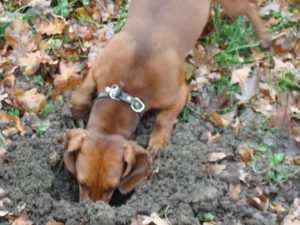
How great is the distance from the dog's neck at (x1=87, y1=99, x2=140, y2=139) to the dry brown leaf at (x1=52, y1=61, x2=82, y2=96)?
0.66m

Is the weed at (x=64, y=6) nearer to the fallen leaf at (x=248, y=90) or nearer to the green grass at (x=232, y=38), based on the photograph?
the green grass at (x=232, y=38)

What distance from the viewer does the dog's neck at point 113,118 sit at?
4.60 metres

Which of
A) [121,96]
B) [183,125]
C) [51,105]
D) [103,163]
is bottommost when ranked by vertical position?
[183,125]

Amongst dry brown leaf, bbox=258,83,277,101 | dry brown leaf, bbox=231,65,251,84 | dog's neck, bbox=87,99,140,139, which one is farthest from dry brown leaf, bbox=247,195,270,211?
dry brown leaf, bbox=231,65,251,84

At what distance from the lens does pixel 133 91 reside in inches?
190

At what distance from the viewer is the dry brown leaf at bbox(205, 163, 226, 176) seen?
15.8 ft

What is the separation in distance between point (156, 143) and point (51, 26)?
1551 millimetres

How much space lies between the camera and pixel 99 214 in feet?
14.1

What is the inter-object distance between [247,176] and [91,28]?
6.58ft

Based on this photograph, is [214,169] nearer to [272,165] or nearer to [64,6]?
[272,165]

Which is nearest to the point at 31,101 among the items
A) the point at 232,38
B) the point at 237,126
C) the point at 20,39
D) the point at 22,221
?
the point at 20,39

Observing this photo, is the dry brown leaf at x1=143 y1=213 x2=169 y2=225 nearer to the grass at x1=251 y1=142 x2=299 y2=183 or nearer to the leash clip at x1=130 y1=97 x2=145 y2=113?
the leash clip at x1=130 y1=97 x2=145 y2=113

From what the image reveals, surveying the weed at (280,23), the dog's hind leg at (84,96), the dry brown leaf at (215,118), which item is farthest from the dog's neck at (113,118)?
the weed at (280,23)

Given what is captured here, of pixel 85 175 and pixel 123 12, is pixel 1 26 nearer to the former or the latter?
pixel 123 12
